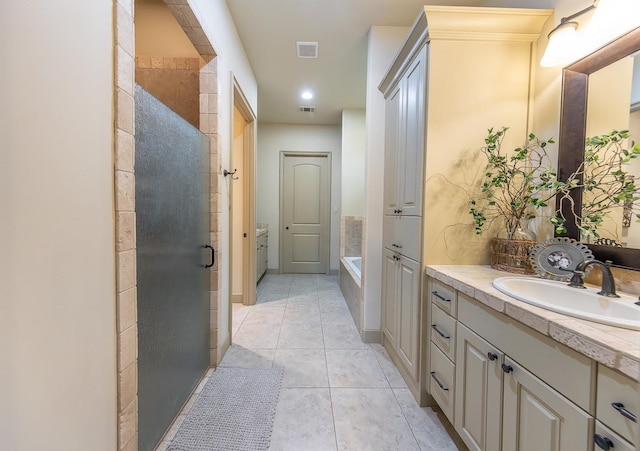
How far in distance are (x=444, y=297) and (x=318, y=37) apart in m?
2.43

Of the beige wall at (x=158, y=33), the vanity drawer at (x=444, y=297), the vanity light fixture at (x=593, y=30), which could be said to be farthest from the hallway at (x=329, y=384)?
the beige wall at (x=158, y=33)

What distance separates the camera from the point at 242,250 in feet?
10.7

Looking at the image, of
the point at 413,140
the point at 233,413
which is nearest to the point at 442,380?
the point at 233,413

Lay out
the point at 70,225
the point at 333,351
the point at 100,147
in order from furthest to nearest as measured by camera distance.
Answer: the point at 333,351 → the point at 100,147 → the point at 70,225

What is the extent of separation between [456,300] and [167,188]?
155 cm

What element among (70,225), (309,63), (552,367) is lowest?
(552,367)

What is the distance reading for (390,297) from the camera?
219cm

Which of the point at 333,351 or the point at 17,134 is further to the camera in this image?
the point at 333,351

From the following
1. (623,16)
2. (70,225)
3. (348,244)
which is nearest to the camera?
(70,225)

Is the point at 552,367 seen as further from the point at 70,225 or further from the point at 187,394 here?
the point at 187,394

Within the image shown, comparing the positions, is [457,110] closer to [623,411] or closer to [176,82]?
[623,411]

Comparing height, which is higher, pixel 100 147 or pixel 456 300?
pixel 100 147

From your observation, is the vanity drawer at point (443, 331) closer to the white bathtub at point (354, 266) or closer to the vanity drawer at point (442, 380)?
the vanity drawer at point (442, 380)

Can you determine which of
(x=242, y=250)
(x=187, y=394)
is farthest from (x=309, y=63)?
(x=187, y=394)
